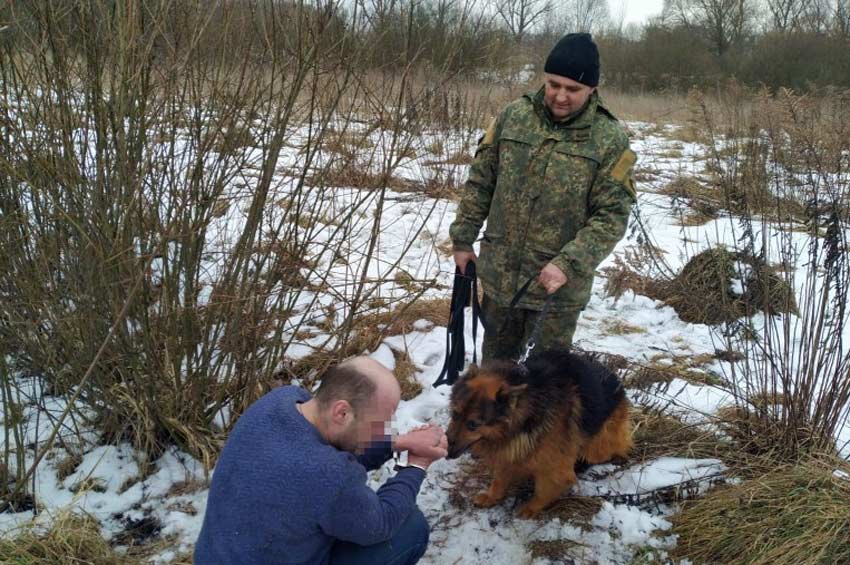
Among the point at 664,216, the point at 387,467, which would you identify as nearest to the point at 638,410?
the point at 387,467

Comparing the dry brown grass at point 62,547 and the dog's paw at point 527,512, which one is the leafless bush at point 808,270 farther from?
the dry brown grass at point 62,547

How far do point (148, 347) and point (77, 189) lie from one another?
798mm

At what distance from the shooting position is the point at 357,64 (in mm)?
2814

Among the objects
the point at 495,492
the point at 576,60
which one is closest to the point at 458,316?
the point at 495,492

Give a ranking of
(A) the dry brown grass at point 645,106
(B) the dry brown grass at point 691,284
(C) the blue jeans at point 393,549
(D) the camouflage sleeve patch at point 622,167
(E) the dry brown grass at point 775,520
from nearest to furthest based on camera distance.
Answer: (C) the blue jeans at point 393,549 < (E) the dry brown grass at point 775,520 < (D) the camouflage sleeve patch at point 622,167 < (B) the dry brown grass at point 691,284 < (A) the dry brown grass at point 645,106

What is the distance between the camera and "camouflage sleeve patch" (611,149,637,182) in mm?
2715

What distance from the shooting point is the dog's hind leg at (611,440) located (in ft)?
9.68

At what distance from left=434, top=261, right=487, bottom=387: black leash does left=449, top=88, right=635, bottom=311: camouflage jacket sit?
4.2 inches

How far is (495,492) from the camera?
288cm

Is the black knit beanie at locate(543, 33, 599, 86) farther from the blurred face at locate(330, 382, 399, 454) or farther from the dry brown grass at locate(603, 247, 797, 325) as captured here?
the dry brown grass at locate(603, 247, 797, 325)

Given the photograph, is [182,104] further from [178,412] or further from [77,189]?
[178,412]

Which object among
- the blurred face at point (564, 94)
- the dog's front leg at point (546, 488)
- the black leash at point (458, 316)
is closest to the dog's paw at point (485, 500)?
the dog's front leg at point (546, 488)

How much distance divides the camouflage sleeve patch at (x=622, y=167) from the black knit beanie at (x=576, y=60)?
0.37m

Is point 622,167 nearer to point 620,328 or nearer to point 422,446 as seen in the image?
point 422,446
